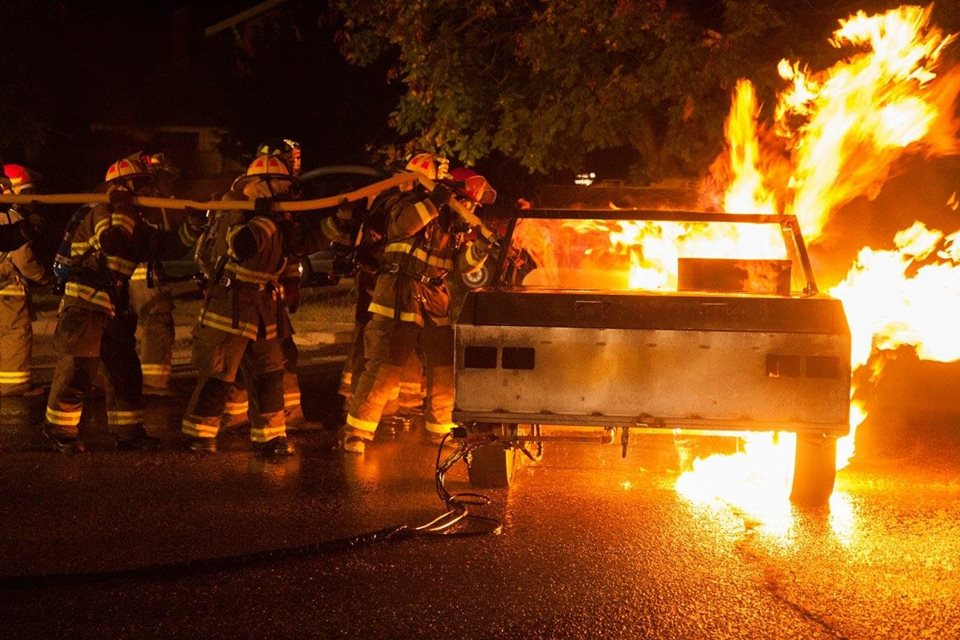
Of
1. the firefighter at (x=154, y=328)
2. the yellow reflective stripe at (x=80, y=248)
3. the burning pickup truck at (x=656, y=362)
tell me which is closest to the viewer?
the burning pickup truck at (x=656, y=362)

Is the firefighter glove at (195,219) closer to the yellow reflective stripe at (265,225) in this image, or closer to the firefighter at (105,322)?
the firefighter at (105,322)

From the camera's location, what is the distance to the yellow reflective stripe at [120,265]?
8.58m

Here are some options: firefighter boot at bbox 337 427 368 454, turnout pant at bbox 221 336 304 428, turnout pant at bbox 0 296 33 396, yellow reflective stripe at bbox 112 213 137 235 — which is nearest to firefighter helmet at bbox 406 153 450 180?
turnout pant at bbox 221 336 304 428

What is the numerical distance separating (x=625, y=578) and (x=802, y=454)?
5.80 ft

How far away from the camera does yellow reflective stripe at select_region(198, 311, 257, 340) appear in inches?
323

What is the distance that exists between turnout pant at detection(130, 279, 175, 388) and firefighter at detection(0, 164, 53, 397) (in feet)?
2.40

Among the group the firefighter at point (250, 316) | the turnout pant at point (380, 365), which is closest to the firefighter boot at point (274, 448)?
the firefighter at point (250, 316)

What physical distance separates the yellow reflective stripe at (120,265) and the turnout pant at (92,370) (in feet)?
1.00

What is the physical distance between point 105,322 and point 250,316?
3.41ft

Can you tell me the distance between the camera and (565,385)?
22.1 ft

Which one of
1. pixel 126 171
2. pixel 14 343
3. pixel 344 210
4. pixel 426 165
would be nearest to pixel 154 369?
pixel 14 343

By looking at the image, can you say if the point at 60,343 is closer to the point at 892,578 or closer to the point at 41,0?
the point at 892,578

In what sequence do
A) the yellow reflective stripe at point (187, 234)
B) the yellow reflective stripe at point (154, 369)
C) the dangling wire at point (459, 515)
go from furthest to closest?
the yellow reflective stripe at point (154, 369) → the yellow reflective stripe at point (187, 234) → the dangling wire at point (459, 515)

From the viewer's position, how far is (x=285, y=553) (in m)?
6.04
